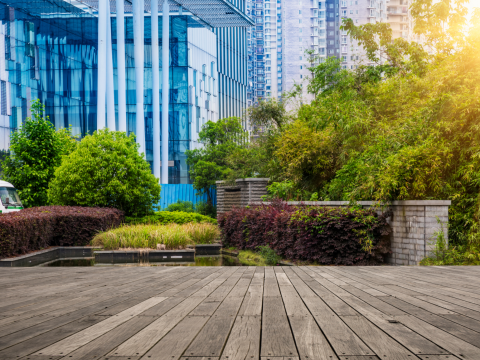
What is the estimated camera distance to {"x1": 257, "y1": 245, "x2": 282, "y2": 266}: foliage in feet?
42.3

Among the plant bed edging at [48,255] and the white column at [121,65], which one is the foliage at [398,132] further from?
the white column at [121,65]

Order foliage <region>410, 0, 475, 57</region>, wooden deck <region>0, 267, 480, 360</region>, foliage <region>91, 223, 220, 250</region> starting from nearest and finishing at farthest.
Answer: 1. wooden deck <region>0, 267, 480, 360</region>
2. foliage <region>91, 223, 220, 250</region>
3. foliage <region>410, 0, 475, 57</region>

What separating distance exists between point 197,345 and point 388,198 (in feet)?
30.1

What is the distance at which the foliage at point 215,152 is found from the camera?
31328 millimetres

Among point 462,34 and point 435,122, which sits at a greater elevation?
point 462,34

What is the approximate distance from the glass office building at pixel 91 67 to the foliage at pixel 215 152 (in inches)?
183

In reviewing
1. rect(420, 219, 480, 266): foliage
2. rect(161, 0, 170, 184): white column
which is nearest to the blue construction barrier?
rect(161, 0, 170, 184): white column

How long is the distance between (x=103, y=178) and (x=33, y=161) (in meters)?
4.32

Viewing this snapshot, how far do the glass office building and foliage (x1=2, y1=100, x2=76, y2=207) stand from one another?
8.91 metres

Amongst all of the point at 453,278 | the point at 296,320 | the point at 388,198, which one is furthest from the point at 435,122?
the point at 296,320

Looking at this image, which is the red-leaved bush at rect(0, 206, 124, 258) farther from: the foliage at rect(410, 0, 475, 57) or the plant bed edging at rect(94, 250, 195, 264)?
the foliage at rect(410, 0, 475, 57)

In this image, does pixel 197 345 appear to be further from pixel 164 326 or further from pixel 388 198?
pixel 388 198

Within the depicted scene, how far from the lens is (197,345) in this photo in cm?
281

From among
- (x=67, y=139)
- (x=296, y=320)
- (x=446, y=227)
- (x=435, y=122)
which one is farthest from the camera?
(x=67, y=139)
